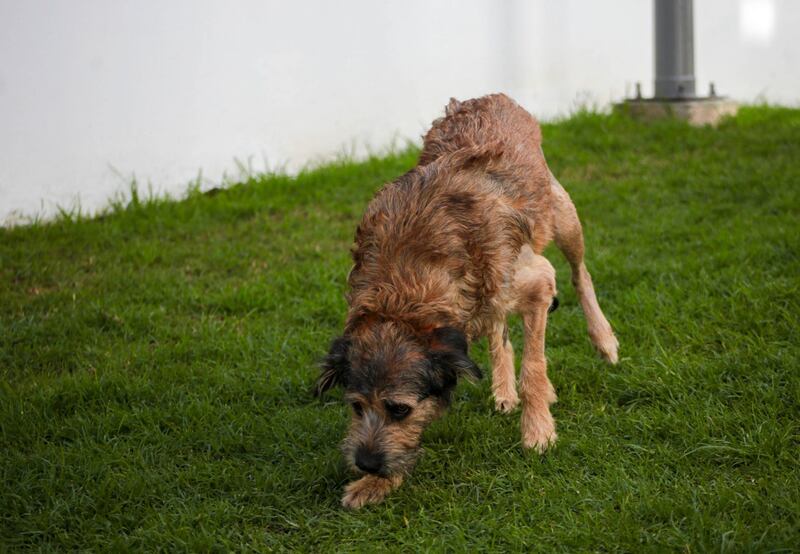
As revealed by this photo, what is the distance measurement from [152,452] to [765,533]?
2.75 meters

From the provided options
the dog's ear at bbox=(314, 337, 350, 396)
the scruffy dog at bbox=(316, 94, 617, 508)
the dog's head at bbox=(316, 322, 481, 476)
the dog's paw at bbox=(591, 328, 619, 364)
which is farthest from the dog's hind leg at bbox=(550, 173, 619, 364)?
the dog's ear at bbox=(314, 337, 350, 396)

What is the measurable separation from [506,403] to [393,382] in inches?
52.3

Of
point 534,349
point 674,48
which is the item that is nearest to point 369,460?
point 534,349

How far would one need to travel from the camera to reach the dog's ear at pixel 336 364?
3836mm

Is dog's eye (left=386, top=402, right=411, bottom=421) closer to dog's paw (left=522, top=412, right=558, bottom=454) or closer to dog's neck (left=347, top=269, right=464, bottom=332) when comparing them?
dog's neck (left=347, top=269, right=464, bottom=332)

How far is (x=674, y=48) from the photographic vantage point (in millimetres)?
10586

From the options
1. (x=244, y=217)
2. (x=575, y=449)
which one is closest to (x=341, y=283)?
(x=244, y=217)

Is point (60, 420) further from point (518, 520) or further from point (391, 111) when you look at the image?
point (391, 111)

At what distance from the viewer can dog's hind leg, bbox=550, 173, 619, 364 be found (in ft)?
17.3

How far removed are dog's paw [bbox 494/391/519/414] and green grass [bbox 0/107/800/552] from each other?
0.17ft

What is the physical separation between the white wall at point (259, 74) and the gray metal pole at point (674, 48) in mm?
1219

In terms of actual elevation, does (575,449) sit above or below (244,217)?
below

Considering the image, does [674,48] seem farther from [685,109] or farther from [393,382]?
[393,382]

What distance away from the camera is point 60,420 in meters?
4.75
